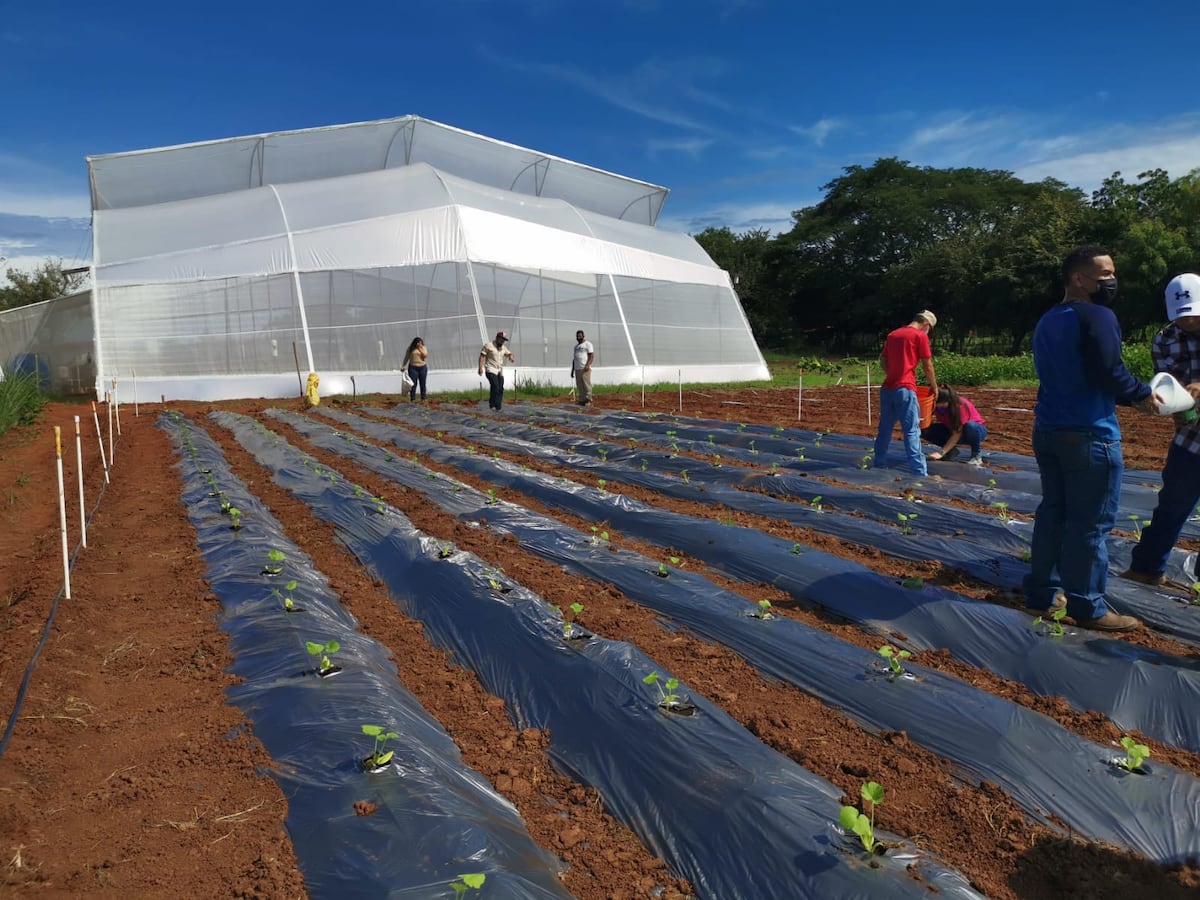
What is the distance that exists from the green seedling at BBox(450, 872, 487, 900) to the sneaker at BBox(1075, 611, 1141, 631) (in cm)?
292

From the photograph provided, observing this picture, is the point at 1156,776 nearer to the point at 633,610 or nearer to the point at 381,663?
the point at 633,610

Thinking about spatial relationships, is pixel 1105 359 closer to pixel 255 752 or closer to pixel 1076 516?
pixel 1076 516

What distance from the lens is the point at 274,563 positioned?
4941 mm

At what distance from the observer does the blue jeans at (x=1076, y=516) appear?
129 inches

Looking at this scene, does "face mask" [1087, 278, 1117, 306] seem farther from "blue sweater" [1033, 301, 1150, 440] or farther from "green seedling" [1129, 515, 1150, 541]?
"green seedling" [1129, 515, 1150, 541]

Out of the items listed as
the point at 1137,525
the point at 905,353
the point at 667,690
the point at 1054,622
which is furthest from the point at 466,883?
the point at 905,353

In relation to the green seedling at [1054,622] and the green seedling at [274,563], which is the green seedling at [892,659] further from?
the green seedling at [274,563]

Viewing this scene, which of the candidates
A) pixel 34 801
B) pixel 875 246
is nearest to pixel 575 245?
pixel 34 801

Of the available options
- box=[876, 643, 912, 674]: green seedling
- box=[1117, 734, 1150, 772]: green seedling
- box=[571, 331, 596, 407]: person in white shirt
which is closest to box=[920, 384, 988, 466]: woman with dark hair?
box=[876, 643, 912, 674]: green seedling

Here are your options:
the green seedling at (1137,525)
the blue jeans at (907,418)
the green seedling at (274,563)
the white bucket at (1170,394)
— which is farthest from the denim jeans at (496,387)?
the white bucket at (1170,394)

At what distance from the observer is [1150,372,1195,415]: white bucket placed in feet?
10.3

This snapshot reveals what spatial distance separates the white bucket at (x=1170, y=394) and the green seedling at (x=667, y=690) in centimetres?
226

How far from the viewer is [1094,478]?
10.8 feet

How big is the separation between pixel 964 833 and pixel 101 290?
66.1 feet
